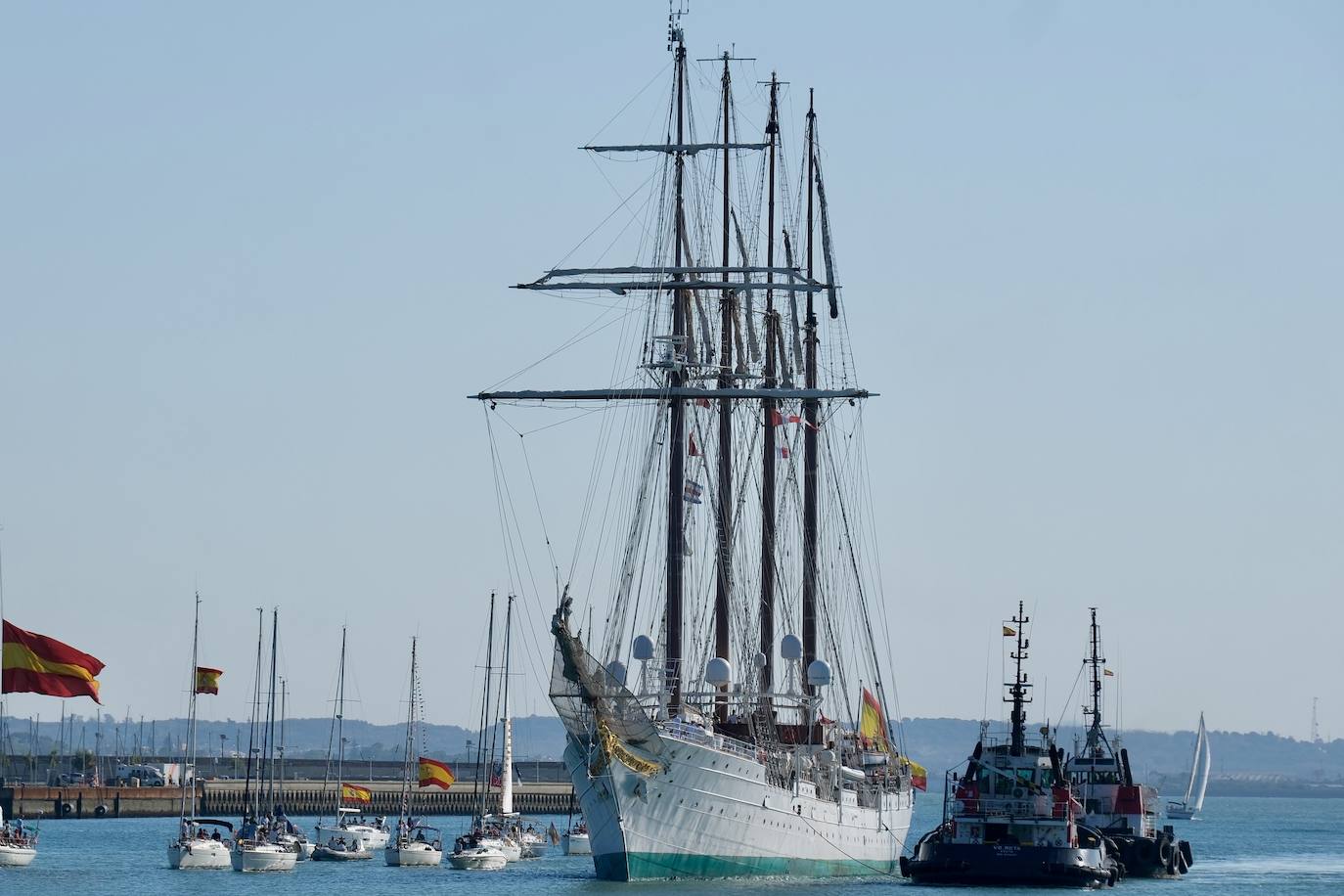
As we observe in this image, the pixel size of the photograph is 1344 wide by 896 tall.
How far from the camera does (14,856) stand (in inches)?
4594

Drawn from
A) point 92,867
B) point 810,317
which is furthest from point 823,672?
point 92,867

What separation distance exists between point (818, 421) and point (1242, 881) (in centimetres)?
3300

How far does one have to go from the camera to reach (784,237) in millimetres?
121625

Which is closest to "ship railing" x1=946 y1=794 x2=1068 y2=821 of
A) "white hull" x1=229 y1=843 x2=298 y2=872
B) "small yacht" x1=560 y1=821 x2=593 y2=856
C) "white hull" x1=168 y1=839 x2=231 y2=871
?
"white hull" x1=229 y1=843 x2=298 y2=872

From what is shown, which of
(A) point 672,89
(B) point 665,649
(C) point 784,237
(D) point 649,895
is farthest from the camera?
(C) point 784,237

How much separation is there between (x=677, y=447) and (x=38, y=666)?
28794mm

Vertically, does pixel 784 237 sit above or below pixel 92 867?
above

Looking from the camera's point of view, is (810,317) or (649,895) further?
(810,317)

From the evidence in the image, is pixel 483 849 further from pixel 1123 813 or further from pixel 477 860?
pixel 1123 813

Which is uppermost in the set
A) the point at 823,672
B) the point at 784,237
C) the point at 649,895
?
the point at 784,237

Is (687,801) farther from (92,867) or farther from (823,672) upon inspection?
(92,867)

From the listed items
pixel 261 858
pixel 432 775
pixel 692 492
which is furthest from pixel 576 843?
pixel 692 492

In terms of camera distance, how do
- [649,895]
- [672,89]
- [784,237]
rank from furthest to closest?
[784,237] < [672,89] < [649,895]

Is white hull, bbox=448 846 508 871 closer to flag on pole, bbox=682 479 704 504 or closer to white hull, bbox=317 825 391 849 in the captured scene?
white hull, bbox=317 825 391 849
